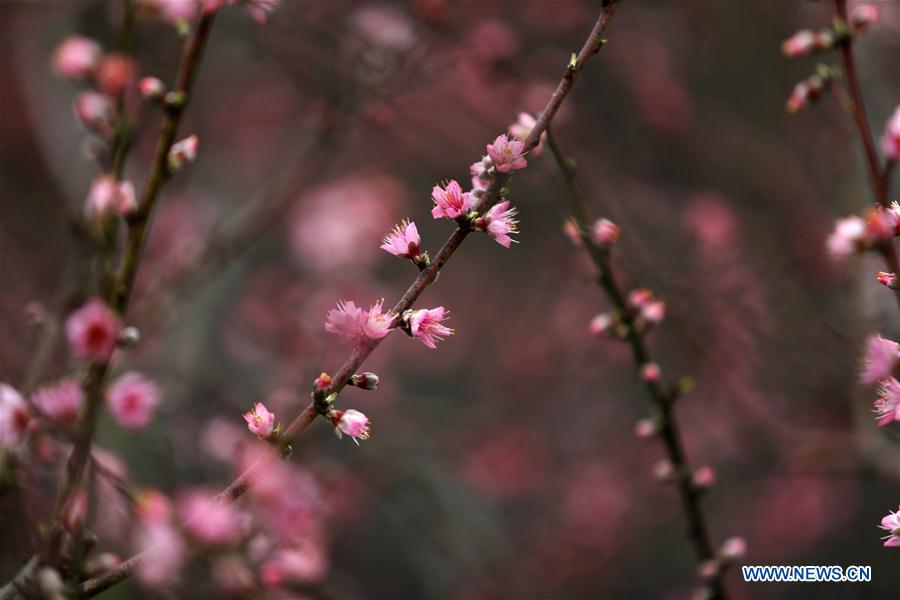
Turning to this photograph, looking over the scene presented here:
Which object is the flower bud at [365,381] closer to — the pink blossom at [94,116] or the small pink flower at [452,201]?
the small pink flower at [452,201]

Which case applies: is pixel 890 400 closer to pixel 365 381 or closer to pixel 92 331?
pixel 365 381

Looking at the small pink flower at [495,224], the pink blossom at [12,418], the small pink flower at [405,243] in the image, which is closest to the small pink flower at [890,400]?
the small pink flower at [495,224]

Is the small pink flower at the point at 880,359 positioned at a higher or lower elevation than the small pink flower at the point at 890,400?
higher

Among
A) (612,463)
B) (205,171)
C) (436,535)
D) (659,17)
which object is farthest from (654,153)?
(205,171)

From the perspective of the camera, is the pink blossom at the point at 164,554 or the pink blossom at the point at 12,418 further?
the pink blossom at the point at 12,418

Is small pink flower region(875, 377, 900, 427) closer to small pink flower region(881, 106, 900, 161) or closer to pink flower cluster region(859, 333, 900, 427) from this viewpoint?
pink flower cluster region(859, 333, 900, 427)

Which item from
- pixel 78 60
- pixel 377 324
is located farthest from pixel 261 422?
pixel 78 60
